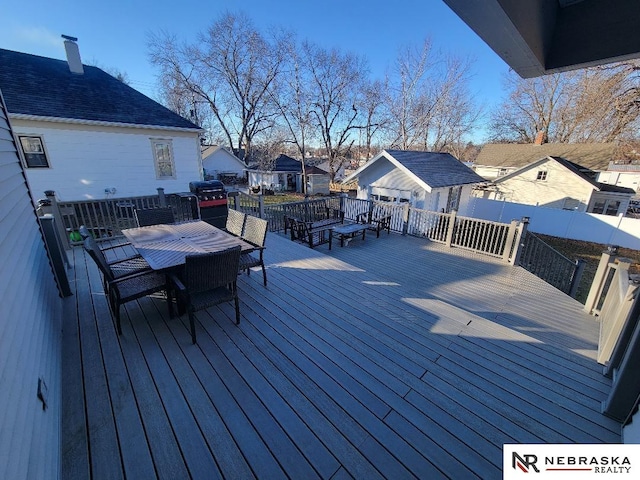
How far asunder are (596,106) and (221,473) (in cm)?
2192

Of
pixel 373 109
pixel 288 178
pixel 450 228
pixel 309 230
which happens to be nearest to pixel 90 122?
pixel 309 230

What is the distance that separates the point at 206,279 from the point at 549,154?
23.1 meters

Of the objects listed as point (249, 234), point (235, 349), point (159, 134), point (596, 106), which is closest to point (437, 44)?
point (596, 106)

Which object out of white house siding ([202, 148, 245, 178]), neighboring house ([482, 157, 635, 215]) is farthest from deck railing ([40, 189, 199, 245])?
white house siding ([202, 148, 245, 178])

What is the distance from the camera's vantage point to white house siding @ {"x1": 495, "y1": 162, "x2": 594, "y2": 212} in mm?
13398

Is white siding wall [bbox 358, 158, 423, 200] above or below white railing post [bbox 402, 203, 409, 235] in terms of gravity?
above

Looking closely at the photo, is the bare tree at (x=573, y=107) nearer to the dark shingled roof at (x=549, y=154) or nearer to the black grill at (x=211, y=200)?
the dark shingled roof at (x=549, y=154)

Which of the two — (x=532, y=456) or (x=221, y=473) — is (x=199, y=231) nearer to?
(x=221, y=473)

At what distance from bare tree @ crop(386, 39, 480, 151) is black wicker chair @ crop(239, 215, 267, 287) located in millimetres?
18501

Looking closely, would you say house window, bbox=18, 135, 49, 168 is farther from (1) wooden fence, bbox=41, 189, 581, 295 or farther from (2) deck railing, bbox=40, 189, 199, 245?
(2) deck railing, bbox=40, 189, 199, 245

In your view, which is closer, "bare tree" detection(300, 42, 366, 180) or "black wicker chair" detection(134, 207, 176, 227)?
"black wicker chair" detection(134, 207, 176, 227)

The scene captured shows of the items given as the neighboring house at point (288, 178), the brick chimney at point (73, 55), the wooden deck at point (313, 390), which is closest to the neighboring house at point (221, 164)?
the neighboring house at point (288, 178)

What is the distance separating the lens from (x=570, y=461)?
5.32 feet

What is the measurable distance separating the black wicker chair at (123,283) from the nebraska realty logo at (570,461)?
126 inches
